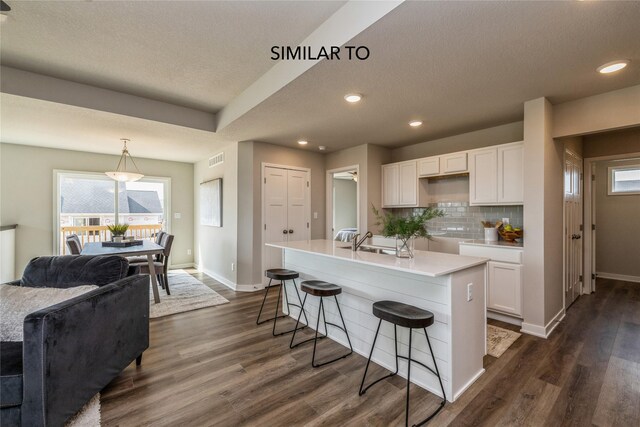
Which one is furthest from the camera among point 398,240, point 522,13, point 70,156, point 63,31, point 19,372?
point 70,156

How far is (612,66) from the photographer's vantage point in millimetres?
2367

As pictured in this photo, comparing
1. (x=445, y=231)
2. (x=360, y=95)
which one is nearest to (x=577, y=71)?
(x=360, y=95)

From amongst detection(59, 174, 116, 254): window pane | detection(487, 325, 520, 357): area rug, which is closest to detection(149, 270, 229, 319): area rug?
detection(59, 174, 116, 254): window pane

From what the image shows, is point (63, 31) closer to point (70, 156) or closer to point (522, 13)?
point (522, 13)

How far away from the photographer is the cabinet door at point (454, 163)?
4031 millimetres

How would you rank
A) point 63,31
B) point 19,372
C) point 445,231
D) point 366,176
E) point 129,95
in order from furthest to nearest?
point 366,176
point 445,231
point 129,95
point 63,31
point 19,372

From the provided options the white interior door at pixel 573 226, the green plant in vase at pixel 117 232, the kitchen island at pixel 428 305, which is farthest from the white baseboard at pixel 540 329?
the green plant in vase at pixel 117 232

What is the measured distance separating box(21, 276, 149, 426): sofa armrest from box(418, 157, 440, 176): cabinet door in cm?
404

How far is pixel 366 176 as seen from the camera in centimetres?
502

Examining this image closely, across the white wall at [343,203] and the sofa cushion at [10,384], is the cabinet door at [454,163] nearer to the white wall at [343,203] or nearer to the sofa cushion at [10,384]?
the sofa cushion at [10,384]

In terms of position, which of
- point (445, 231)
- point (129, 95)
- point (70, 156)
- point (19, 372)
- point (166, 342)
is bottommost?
point (166, 342)

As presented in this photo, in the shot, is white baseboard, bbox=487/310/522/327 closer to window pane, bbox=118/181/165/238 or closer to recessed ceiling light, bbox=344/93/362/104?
recessed ceiling light, bbox=344/93/362/104

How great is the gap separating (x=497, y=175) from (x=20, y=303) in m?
4.72

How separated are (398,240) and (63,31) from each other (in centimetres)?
325
